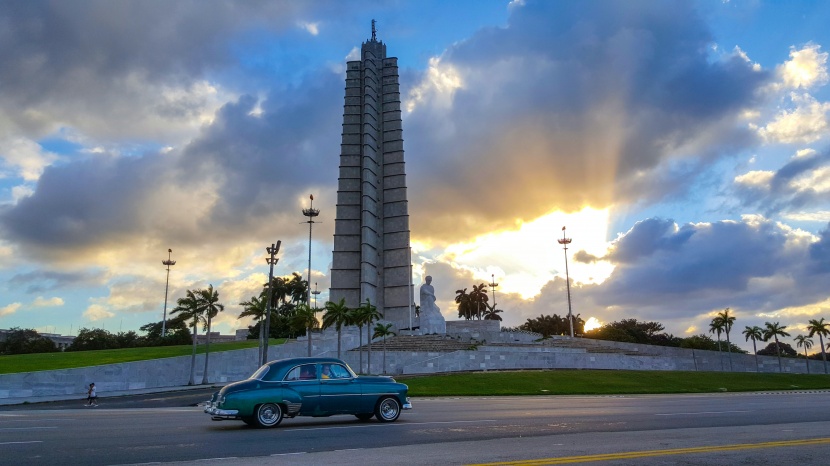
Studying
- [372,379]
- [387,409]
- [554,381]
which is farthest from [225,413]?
[554,381]

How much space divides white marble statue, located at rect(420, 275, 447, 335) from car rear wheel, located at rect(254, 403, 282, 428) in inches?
2381

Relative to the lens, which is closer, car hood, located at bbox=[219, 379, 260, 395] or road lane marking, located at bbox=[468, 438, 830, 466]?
road lane marking, located at bbox=[468, 438, 830, 466]

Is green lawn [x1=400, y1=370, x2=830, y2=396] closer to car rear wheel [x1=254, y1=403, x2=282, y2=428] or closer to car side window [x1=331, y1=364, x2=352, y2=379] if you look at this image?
car side window [x1=331, y1=364, x2=352, y2=379]

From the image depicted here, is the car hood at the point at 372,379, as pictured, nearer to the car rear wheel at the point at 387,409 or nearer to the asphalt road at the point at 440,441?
the car rear wheel at the point at 387,409

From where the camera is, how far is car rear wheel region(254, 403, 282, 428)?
1223cm

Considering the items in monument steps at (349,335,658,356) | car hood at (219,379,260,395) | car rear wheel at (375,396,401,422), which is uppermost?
monument steps at (349,335,658,356)

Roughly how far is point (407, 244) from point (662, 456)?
252ft

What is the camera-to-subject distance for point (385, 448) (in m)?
9.29

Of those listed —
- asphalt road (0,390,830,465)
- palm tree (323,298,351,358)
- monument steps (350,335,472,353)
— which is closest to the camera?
asphalt road (0,390,830,465)

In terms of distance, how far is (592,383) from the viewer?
1534 inches

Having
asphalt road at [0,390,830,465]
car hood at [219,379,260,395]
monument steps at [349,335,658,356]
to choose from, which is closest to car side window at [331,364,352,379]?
asphalt road at [0,390,830,465]

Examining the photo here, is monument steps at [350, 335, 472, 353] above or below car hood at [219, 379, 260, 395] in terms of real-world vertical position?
above

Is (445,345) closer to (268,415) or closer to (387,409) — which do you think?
(387,409)

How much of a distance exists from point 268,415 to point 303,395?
797 millimetres
